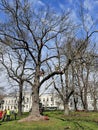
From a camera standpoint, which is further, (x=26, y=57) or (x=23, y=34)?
(x=26, y=57)

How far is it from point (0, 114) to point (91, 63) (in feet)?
45.1

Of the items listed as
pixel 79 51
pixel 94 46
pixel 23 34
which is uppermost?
pixel 94 46

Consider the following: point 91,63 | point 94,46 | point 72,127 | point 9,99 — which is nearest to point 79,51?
point 91,63

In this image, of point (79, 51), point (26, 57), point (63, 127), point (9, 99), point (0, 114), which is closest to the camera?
point (63, 127)

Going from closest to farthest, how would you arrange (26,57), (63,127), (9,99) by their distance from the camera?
(63,127) → (26,57) → (9,99)

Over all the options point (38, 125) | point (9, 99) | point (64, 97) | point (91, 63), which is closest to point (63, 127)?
point (38, 125)

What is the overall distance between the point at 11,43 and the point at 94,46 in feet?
52.8

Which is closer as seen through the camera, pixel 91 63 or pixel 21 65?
pixel 91 63

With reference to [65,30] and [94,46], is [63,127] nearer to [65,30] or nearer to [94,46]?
[65,30]

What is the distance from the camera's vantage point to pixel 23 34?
2462cm

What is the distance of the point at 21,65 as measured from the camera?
1474 inches

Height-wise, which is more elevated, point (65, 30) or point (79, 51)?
point (65, 30)

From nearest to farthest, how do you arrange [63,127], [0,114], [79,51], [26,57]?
[63,127] → [79,51] → [0,114] → [26,57]

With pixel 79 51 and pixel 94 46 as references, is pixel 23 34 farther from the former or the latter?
Result: pixel 94 46
